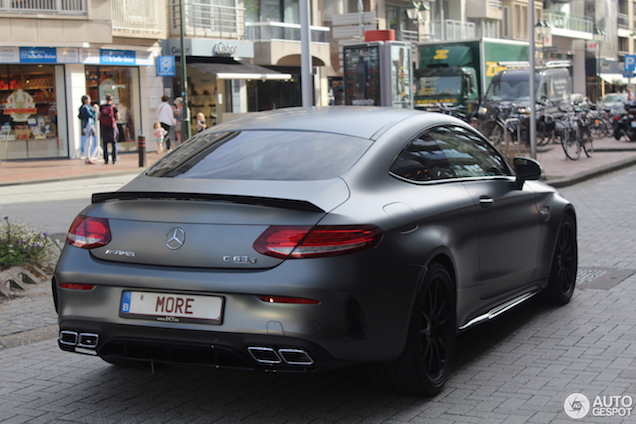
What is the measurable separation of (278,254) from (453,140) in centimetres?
194

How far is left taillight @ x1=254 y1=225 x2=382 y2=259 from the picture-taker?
4305mm

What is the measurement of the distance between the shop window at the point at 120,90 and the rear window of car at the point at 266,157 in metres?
29.9

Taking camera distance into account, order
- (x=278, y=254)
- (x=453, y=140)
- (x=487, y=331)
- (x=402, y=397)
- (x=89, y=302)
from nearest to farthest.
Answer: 1. (x=278, y=254)
2. (x=89, y=302)
3. (x=402, y=397)
4. (x=453, y=140)
5. (x=487, y=331)

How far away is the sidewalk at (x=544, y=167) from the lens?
20141 mm

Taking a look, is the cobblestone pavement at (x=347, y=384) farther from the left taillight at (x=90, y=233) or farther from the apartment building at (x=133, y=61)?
the apartment building at (x=133, y=61)

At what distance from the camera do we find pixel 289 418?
182 inches

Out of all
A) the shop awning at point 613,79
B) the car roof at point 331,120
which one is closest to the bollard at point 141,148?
the car roof at point 331,120

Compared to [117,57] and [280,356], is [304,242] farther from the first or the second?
[117,57]

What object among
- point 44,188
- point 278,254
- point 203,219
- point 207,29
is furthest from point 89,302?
point 207,29

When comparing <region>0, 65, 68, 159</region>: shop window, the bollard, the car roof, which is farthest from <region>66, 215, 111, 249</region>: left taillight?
<region>0, 65, 68, 159</region>: shop window

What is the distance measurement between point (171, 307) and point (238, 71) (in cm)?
3415

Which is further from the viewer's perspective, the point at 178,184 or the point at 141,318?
the point at 178,184

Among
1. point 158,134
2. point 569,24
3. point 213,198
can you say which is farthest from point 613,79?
point 213,198

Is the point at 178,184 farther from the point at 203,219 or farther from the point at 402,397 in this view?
the point at 402,397
